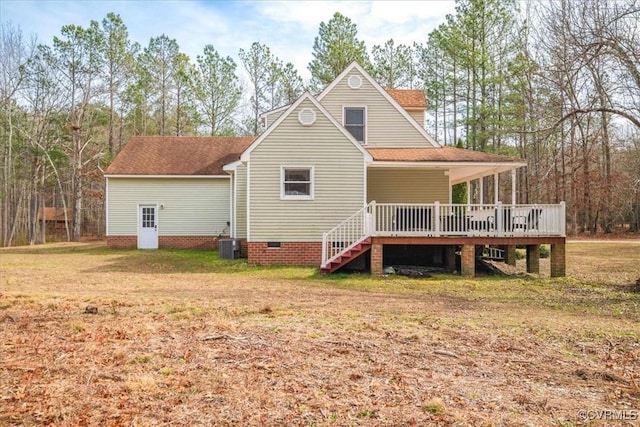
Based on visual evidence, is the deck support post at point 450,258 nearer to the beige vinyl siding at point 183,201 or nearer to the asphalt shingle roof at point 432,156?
the asphalt shingle roof at point 432,156

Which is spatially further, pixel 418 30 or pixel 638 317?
pixel 418 30

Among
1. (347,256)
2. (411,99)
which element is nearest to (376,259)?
(347,256)

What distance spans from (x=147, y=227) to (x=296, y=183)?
9940 millimetres

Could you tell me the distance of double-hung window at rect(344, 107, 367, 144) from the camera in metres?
18.0

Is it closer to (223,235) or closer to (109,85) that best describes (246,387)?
(223,235)

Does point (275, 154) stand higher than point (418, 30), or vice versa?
point (418, 30)

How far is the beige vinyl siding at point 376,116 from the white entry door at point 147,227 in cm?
966

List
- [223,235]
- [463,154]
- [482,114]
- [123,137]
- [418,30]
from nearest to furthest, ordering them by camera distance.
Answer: [463,154] < [223,235] < [482,114] < [418,30] < [123,137]

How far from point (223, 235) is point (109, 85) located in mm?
17515

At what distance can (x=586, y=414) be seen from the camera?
3.97m

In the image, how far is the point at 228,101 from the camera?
119 feet

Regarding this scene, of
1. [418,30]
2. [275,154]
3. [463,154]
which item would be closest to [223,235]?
[275,154]

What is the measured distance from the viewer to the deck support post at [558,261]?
13.4 metres

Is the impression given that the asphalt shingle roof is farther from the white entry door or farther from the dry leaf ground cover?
the white entry door
